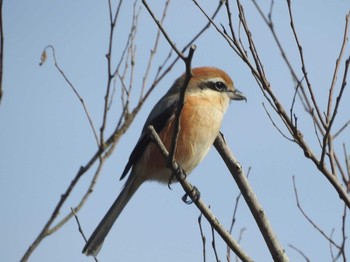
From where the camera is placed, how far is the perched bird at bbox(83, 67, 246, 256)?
16.4 feet

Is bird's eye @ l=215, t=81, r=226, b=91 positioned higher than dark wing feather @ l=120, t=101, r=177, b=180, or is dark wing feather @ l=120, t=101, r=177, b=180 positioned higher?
bird's eye @ l=215, t=81, r=226, b=91

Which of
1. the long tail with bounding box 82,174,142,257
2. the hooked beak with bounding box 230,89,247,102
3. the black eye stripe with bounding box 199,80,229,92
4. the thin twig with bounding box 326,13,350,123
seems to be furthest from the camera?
the hooked beak with bounding box 230,89,247,102

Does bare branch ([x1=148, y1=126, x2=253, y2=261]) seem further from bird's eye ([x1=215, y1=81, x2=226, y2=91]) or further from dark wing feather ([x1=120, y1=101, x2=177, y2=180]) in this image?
bird's eye ([x1=215, y1=81, x2=226, y2=91])

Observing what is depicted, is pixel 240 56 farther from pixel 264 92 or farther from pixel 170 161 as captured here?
pixel 170 161

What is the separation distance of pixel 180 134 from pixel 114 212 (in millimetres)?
941

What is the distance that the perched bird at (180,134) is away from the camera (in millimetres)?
4996

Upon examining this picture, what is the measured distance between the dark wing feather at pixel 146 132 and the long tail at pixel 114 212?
4.6 inches

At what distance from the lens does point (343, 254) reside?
11.9 ft

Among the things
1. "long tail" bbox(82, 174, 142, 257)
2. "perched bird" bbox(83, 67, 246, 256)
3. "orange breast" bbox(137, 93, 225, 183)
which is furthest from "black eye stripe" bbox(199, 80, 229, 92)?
"long tail" bbox(82, 174, 142, 257)

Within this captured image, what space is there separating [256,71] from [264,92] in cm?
19

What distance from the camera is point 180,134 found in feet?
16.4

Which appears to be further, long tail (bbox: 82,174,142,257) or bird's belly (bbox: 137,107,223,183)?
long tail (bbox: 82,174,142,257)

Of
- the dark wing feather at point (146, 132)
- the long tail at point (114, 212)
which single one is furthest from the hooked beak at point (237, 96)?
the long tail at point (114, 212)

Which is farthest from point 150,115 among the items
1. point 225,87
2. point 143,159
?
point 225,87
